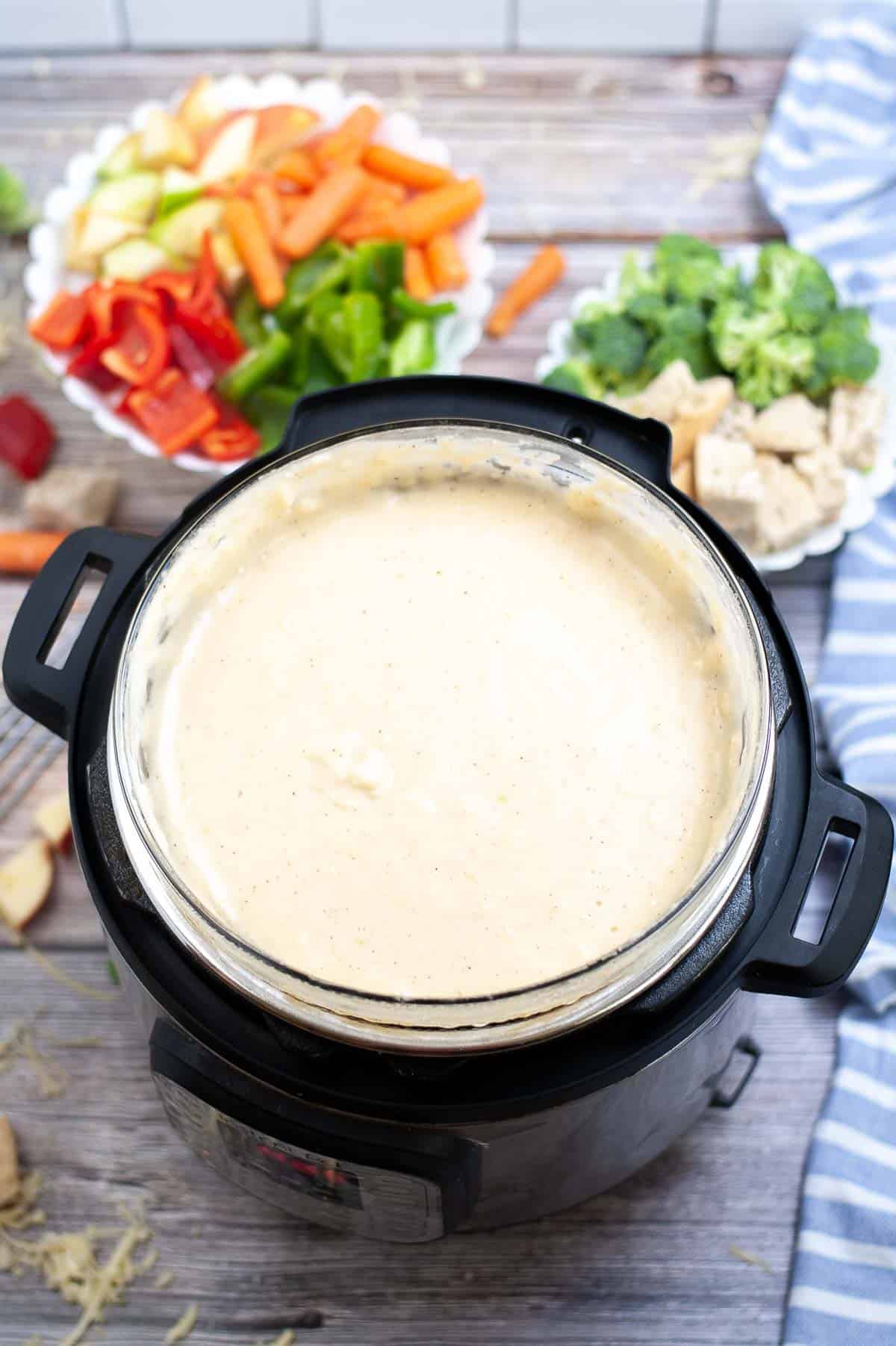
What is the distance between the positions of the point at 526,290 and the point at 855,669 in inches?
31.2

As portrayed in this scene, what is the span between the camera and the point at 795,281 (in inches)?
79.8

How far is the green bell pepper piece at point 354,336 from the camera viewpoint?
6.48 ft

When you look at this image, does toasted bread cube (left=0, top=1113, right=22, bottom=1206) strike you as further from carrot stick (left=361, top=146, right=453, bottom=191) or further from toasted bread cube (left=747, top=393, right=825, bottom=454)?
carrot stick (left=361, top=146, right=453, bottom=191)

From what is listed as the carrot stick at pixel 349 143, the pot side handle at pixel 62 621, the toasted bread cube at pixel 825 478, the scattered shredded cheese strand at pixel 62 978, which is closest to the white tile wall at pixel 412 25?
the carrot stick at pixel 349 143

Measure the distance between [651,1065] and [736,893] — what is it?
0.16 metres

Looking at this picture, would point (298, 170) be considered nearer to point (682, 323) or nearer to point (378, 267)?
point (378, 267)

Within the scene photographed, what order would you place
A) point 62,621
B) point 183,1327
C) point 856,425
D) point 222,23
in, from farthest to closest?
point 222,23 < point 856,425 < point 183,1327 < point 62,621

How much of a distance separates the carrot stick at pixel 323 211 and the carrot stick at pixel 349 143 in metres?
0.02

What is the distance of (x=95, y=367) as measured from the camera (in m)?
2.01

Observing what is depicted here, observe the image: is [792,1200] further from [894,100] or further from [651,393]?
[894,100]

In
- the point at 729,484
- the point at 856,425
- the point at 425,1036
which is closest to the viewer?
the point at 425,1036

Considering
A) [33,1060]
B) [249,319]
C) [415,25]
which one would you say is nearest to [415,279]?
[249,319]

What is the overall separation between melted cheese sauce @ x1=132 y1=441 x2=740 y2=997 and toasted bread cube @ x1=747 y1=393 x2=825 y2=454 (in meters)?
0.58

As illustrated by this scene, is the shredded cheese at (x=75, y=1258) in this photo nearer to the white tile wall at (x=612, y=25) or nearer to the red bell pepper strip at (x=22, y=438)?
the red bell pepper strip at (x=22, y=438)
